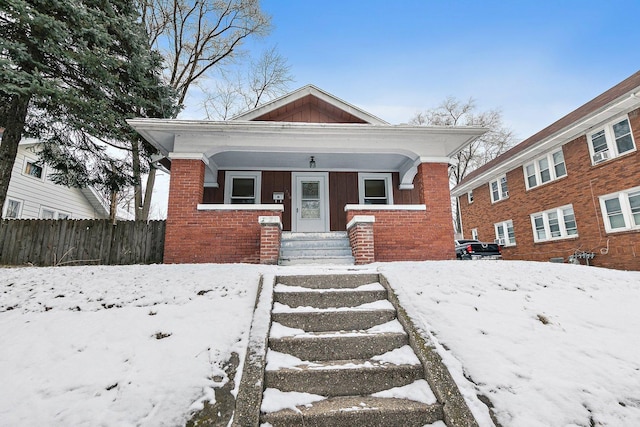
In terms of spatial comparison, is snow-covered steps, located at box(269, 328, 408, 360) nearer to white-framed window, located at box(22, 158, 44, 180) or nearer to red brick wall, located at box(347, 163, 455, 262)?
red brick wall, located at box(347, 163, 455, 262)

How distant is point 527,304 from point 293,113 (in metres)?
8.04

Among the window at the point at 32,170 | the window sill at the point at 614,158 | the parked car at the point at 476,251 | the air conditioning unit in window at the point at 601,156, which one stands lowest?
the parked car at the point at 476,251

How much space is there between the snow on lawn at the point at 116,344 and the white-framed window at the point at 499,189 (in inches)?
702

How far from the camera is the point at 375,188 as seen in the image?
399 inches

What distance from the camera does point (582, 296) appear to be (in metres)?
3.71

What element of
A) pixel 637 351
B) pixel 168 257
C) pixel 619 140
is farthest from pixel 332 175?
pixel 619 140

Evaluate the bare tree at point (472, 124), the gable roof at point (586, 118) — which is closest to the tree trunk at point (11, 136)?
the gable roof at point (586, 118)

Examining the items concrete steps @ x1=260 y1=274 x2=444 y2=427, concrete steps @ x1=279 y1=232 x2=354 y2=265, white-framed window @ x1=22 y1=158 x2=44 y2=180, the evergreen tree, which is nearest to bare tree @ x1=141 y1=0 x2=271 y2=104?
the evergreen tree

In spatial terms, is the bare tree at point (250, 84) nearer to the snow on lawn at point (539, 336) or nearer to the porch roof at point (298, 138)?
the porch roof at point (298, 138)

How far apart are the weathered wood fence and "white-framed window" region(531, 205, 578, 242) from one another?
634 inches

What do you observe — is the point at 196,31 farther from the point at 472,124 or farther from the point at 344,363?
the point at 472,124

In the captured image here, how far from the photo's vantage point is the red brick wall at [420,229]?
7211 mm

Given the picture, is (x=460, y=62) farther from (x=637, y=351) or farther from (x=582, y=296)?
(x=637, y=351)

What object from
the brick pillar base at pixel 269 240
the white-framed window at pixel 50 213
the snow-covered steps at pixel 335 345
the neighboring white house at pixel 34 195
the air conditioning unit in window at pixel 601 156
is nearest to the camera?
the snow-covered steps at pixel 335 345
